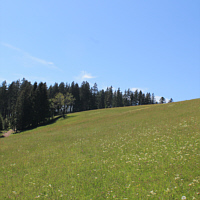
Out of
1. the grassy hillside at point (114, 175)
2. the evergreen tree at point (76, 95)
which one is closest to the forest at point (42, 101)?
the evergreen tree at point (76, 95)

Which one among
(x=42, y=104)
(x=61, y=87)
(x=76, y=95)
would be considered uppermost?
(x=61, y=87)

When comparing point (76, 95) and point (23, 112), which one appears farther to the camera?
point (76, 95)

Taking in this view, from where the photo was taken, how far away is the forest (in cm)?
6569

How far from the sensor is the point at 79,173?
12414 mm

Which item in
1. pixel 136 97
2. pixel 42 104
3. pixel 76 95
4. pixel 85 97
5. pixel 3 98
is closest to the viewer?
pixel 42 104

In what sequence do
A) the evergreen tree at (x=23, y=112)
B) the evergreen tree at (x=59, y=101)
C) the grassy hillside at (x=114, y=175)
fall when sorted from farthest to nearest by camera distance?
the evergreen tree at (x=59, y=101) < the evergreen tree at (x=23, y=112) < the grassy hillside at (x=114, y=175)

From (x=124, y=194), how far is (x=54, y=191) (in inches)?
180

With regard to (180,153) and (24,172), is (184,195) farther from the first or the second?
(24,172)

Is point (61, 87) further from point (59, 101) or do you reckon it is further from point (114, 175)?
point (114, 175)

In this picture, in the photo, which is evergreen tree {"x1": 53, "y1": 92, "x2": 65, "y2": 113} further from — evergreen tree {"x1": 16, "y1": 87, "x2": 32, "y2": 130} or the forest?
evergreen tree {"x1": 16, "y1": 87, "x2": 32, "y2": 130}

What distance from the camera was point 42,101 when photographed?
237 feet

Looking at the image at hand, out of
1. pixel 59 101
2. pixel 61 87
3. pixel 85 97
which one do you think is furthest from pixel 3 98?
pixel 85 97

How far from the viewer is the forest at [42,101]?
216 feet

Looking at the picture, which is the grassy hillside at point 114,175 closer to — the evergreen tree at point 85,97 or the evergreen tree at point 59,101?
the evergreen tree at point 59,101
